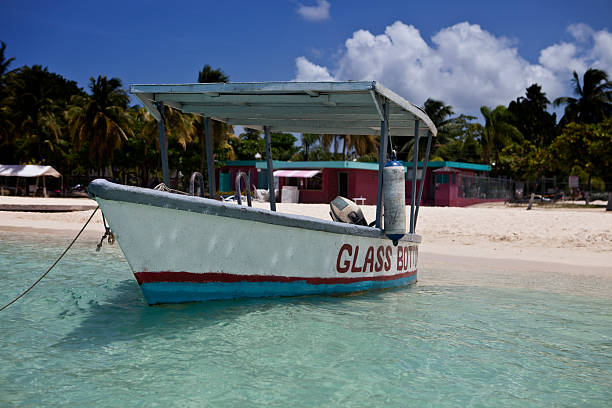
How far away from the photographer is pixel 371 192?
31.5m

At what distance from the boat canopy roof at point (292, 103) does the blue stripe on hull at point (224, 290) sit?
2.23 metres

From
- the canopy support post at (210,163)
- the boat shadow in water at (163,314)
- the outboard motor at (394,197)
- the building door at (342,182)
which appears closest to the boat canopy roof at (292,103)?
the canopy support post at (210,163)

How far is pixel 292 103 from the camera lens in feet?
23.2

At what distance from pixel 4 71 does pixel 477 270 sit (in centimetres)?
3769

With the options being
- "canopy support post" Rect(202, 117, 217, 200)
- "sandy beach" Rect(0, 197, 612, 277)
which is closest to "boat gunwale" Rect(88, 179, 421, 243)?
"canopy support post" Rect(202, 117, 217, 200)

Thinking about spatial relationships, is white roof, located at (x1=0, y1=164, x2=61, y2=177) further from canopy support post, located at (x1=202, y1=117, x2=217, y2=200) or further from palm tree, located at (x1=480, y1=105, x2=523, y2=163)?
palm tree, located at (x1=480, y1=105, x2=523, y2=163)

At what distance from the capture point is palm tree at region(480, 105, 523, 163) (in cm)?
4566

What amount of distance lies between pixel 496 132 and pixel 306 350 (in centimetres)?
4442

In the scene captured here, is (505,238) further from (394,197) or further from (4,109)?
(4,109)

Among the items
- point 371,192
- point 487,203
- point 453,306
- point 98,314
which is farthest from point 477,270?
point 487,203

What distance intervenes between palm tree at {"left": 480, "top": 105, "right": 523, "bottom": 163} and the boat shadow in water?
41.8 meters

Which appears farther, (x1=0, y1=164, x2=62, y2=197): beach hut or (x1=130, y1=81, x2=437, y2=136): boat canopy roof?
(x1=0, y1=164, x2=62, y2=197): beach hut

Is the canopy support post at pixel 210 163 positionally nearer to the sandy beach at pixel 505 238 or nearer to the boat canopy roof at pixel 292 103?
the boat canopy roof at pixel 292 103

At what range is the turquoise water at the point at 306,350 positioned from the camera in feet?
13.4
